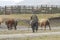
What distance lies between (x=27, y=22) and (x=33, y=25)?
11.5m

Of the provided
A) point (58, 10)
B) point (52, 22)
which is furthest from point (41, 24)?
point (58, 10)

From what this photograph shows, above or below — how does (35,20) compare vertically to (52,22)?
above

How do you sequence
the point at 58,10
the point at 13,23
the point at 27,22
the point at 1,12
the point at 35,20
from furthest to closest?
1. the point at 58,10
2. the point at 1,12
3. the point at 27,22
4. the point at 13,23
5. the point at 35,20

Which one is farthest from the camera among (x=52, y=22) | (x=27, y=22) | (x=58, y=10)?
(x=58, y=10)

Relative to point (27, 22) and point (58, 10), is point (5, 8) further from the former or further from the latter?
point (27, 22)

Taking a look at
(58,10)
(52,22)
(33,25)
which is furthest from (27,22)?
(58,10)

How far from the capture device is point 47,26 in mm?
32844

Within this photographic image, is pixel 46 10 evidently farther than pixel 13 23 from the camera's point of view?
Yes

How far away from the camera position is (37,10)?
161 ft

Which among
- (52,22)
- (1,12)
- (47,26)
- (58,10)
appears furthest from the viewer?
(58,10)

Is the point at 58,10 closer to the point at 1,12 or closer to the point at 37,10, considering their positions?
the point at 37,10

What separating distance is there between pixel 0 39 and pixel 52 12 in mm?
31734

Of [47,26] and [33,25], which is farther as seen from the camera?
[47,26]

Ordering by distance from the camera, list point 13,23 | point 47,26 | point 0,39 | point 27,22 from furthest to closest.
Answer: point 27,22
point 47,26
point 13,23
point 0,39
